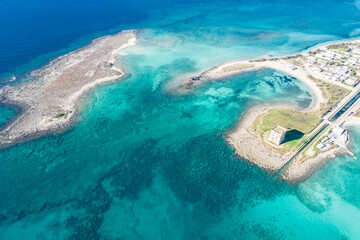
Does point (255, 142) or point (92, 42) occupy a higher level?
point (92, 42)

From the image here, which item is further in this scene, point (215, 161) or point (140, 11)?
point (140, 11)

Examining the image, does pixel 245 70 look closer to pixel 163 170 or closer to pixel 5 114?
pixel 163 170

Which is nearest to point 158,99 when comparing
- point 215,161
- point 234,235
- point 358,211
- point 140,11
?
point 215,161

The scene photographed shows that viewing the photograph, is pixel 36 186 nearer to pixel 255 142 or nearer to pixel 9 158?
pixel 9 158

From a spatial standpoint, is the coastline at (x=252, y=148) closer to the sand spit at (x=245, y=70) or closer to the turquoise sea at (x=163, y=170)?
the turquoise sea at (x=163, y=170)

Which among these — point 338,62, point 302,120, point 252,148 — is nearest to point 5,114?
point 252,148

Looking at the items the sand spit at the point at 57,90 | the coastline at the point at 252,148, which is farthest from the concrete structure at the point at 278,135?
the sand spit at the point at 57,90

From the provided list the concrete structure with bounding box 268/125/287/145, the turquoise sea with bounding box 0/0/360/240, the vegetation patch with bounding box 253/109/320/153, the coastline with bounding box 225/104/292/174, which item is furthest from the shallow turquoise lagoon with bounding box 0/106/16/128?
the concrete structure with bounding box 268/125/287/145
